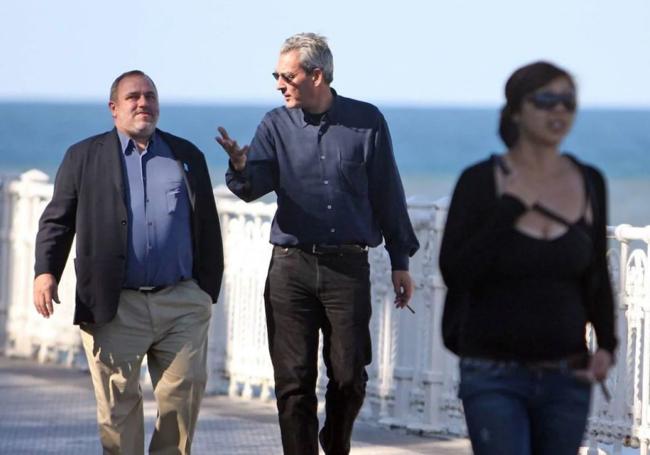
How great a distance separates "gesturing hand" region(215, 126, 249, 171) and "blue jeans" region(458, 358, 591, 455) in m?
2.12

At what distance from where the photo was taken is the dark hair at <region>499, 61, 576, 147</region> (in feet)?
17.5

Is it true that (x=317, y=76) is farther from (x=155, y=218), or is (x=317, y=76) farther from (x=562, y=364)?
(x=562, y=364)

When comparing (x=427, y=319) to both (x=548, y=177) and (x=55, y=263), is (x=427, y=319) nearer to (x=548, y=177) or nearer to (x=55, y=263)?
(x=55, y=263)

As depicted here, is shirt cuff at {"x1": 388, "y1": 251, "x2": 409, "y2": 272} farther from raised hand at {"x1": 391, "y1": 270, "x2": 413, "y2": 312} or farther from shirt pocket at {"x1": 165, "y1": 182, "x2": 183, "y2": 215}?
shirt pocket at {"x1": 165, "y1": 182, "x2": 183, "y2": 215}

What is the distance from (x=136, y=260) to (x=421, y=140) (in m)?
83.9

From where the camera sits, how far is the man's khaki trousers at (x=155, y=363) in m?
7.64

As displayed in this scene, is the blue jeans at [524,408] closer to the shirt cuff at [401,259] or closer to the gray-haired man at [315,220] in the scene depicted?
the gray-haired man at [315,220]

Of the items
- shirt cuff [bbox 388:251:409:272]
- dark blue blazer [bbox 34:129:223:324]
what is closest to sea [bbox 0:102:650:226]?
shirt cuff [bbox 388:251:409:272]

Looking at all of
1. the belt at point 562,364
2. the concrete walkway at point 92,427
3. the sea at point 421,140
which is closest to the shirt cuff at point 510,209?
the belt at point 562,364

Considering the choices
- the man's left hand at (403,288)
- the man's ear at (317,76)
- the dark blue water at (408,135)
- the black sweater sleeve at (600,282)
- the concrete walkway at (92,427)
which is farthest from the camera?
the dark blue water at (408,135)

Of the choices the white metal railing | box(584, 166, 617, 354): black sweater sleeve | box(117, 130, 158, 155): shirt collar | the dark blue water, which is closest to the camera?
box(584, 166, 617, 354): black sweater sleeve

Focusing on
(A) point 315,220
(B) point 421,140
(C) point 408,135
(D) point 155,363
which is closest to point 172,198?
(A) point 315,220

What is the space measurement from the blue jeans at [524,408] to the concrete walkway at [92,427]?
4.42 m

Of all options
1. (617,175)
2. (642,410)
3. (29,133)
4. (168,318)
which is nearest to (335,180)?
(168,318)
